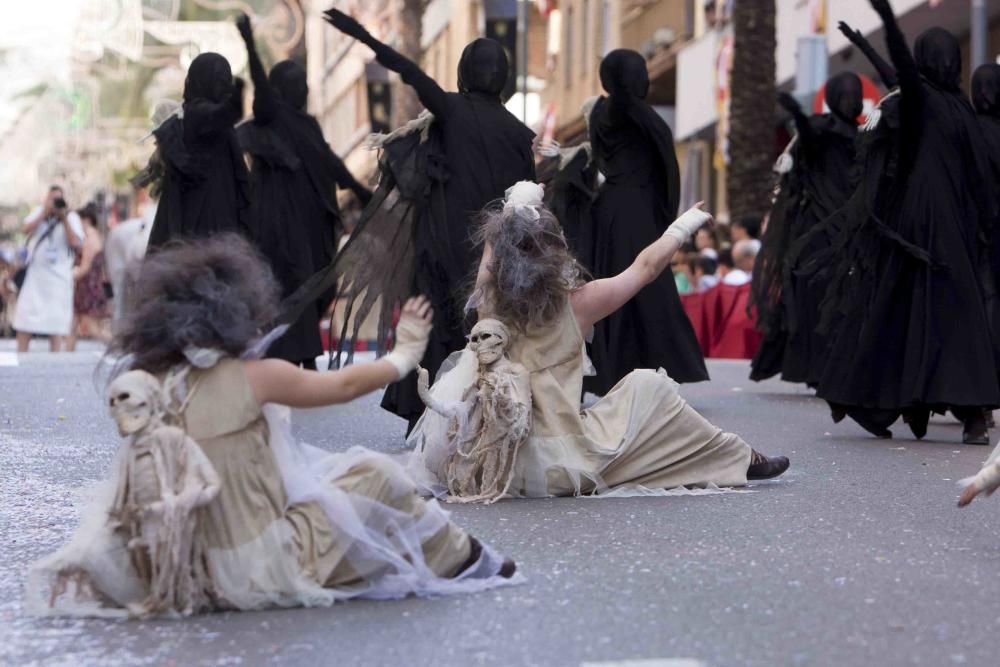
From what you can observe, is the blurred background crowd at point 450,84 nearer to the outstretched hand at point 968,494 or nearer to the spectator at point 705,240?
the spectator at point 705,240

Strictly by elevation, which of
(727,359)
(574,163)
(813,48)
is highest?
(813,48)

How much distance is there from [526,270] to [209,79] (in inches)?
206

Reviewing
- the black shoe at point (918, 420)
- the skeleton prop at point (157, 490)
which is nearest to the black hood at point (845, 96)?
the black shoe at point (918, 420)

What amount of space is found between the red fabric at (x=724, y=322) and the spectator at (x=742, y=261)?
80 mm

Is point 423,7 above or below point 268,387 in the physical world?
above

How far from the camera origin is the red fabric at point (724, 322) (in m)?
21.6

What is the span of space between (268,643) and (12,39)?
73.2 m

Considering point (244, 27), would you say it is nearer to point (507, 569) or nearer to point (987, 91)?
point (987, 91)

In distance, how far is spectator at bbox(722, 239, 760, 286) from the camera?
21.0m

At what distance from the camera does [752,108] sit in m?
24.9

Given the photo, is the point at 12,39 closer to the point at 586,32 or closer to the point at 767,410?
the point at 586,32

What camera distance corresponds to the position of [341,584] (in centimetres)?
595

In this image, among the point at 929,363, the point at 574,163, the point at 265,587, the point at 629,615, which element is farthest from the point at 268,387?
the point at 574,163

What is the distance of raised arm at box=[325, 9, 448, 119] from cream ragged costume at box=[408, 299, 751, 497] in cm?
201
